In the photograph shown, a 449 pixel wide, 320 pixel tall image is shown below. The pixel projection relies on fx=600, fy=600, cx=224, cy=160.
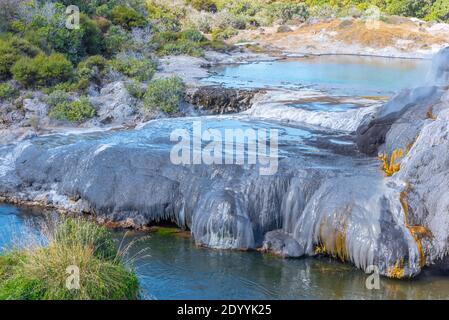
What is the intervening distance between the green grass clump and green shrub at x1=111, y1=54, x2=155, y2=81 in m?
17.3

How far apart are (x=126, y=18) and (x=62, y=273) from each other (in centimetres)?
3135

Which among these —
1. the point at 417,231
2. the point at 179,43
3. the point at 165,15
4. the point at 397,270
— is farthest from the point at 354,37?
the point at 397,270

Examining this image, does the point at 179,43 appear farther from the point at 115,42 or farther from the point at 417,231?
the point at 417,231

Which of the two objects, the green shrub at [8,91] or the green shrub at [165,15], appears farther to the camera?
the green shrub at [165,15]

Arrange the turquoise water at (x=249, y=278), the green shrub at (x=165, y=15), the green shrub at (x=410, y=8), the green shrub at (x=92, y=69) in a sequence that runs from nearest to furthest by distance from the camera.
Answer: the turquoise water at (x=249, y=278), the green shrub at (x=92, y=69), the green shrub at (x=165, y=15), the green shrub at (x=410, y=8)

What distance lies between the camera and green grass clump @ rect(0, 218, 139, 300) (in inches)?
330

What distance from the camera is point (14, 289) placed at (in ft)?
27.8

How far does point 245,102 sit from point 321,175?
36.4 ft

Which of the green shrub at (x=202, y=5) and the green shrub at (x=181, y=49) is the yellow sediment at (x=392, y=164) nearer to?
the green shrub at (x=181, y=49)

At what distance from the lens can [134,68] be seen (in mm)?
26656

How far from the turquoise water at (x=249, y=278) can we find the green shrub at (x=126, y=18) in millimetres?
26696

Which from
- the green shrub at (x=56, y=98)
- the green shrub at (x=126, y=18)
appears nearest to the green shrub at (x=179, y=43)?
the green shrub at (x=126, y=18)

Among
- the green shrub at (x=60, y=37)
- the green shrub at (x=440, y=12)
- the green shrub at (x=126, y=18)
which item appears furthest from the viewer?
the green shrub at (x=440, y=12)

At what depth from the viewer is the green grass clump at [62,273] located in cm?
838
